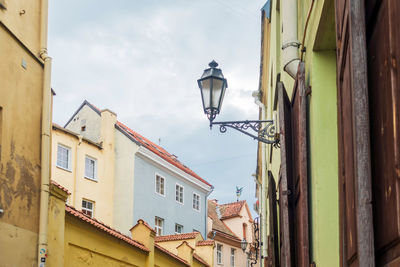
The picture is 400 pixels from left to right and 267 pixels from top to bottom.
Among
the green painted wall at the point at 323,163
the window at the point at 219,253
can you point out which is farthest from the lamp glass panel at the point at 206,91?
the window at the point at 219,253

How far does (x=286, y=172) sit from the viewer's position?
16.7 ft

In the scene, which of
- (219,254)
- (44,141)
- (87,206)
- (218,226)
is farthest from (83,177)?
(44,141)

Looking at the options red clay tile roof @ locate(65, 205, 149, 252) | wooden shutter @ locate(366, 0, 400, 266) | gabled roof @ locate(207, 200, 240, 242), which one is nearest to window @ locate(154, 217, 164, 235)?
Answer: gabled roof @ locate(207, 200, 240, 242)

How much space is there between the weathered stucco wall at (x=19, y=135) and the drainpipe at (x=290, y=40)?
600 cm

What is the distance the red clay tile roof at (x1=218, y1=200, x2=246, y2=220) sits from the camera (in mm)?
45781

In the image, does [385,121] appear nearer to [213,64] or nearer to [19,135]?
[213,64]

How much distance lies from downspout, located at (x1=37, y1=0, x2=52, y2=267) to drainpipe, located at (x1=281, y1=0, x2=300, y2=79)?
263 inches

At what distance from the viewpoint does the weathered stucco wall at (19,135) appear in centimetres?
962

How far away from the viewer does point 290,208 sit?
205 inches

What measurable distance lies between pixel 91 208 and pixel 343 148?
2748cm

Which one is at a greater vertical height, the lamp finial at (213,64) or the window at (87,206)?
the window at (87,206)

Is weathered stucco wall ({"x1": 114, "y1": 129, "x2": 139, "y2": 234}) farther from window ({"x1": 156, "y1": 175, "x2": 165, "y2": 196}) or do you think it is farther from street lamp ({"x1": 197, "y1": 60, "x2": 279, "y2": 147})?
street lamp ({"x1": 197, "y1": 60, "x2": 279, "y2": 147})

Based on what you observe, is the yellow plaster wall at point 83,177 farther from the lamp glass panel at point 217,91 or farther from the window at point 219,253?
the lamp glass panel at point 217,91

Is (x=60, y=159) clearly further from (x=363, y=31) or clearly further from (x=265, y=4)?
(x=363, y=31)
